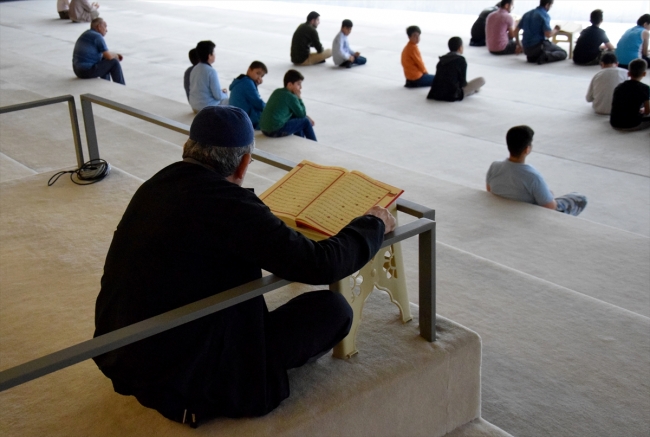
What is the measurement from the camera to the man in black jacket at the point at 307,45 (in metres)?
13.3

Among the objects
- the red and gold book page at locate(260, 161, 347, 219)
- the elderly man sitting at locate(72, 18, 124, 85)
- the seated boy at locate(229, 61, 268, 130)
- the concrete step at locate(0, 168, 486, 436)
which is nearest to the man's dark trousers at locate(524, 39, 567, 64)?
the seated boy at locate(229, 61, 268, 130)

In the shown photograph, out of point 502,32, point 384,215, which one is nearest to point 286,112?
point 384,215

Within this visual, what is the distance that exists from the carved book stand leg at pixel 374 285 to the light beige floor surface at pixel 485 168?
86 centimetres

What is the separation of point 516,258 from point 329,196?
261 centimetres

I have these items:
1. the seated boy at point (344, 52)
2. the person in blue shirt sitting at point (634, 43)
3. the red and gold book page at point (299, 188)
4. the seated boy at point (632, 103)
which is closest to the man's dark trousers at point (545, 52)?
the person in blue shirt sitting at point (634, 43)

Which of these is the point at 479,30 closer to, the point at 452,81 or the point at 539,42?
the point at 539,42

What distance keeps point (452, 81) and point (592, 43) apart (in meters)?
3.15

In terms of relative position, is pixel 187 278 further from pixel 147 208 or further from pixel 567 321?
pixel 567 321

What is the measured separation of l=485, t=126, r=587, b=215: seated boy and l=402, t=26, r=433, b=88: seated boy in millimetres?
5432

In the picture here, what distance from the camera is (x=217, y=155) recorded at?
231 centimetres

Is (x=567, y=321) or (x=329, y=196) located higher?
(x=329, y=196)

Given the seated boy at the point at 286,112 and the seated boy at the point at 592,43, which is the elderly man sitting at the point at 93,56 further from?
the seated boy at the point at 592,43

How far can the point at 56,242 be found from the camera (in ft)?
13.7

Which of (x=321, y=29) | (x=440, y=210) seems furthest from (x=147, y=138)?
(x=321, y=29)
